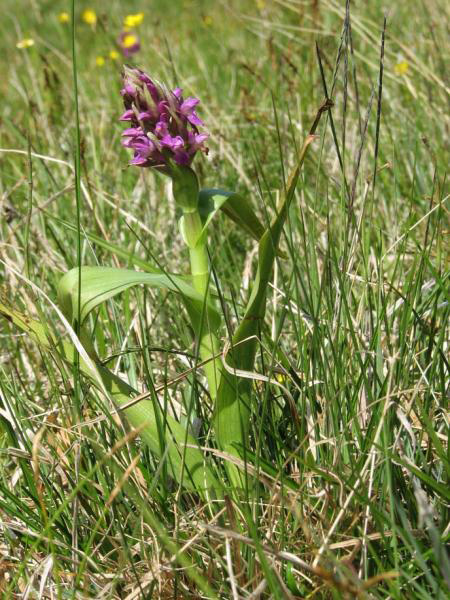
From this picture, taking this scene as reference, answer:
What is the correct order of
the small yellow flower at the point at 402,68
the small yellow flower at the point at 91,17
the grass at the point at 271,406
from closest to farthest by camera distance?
1. the grass at the point at 271,406
2. the small yellow flower at the point at 402,68
3. the small yellow flower at the point at 91,17

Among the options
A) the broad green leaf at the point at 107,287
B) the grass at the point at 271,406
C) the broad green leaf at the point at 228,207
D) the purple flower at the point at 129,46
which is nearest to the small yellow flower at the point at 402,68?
the grass at the point at 271,406

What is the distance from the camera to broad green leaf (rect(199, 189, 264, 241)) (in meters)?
0.96

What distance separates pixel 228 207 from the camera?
102 cm

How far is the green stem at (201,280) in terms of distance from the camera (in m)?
0.96

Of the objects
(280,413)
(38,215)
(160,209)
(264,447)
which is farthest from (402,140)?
(264,447)

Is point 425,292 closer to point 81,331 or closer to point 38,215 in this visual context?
point 81,331

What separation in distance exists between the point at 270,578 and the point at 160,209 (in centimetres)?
145

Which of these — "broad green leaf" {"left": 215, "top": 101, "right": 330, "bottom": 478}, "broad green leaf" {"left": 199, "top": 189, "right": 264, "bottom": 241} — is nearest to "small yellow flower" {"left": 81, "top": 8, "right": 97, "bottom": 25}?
"broad green leaf" {"left": 199, "top": 189, "right": 264, "bottom": 241}

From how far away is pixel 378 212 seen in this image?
1.80 metres

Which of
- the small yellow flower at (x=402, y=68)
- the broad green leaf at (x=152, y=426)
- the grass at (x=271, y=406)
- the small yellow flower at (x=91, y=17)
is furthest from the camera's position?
the small yellow flower at (x=91, y=17)

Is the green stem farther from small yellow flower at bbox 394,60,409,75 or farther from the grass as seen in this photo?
small yellow flower at bbox 394,60,409,75

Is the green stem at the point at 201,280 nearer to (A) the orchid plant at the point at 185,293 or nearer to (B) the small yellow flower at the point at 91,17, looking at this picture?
(A) the orchid plant at the point at 185,293

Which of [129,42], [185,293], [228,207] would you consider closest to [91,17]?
Answer: [129,42]

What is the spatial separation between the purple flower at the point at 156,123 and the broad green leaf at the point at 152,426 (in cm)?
26
